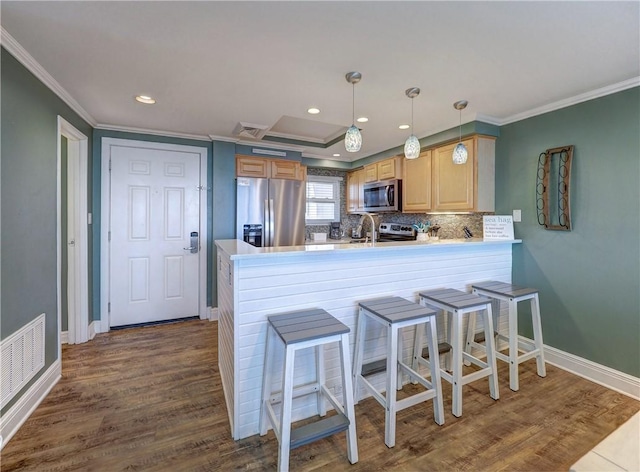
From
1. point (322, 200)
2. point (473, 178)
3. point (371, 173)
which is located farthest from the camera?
point (322, 200)

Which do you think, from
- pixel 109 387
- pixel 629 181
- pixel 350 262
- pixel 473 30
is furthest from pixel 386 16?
pixel 109 387

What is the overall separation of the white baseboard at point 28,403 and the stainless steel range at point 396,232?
13.1 feet

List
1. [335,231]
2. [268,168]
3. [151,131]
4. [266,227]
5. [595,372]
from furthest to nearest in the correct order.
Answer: [335,231]
[268,168]
[266,227]
[151,131]
[595,372]

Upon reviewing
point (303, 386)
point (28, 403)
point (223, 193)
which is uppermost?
point (223, 193)

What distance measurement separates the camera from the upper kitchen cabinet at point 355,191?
4953 millimetres

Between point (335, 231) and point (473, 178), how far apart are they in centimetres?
A: 273

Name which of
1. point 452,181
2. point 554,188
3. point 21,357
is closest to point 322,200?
point 452,181

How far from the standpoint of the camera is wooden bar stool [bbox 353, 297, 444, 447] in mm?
1711

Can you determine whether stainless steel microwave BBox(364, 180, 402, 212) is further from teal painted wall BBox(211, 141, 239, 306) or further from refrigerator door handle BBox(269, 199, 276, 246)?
teal painted wall BBox(211, 141, 239, 306)

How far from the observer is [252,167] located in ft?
13.2

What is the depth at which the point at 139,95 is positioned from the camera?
2.52 metres

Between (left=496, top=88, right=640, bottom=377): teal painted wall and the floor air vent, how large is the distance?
402 centimetres

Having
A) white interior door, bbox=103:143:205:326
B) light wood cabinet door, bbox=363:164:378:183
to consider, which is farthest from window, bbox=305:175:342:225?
white interior door, bbox=103:143:205:326

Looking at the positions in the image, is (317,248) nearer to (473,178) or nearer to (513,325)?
(513,325)
